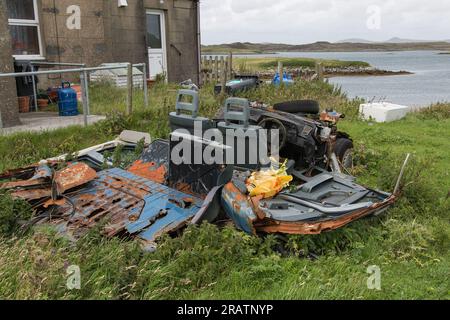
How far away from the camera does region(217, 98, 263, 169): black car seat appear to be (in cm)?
496

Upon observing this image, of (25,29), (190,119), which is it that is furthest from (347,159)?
(25,29)

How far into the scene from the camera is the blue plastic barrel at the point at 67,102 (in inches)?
386

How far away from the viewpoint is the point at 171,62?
16719 mm

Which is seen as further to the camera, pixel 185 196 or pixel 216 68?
pixel 216 68

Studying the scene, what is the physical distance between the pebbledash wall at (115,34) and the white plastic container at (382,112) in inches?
292

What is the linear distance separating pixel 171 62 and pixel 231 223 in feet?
42.0

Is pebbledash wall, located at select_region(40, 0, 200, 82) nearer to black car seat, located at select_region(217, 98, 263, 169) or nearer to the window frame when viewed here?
the window frame

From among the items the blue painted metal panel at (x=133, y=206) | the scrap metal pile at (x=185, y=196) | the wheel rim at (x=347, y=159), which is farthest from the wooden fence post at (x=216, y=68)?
the blue painted metal panel at (x=133, y=206)

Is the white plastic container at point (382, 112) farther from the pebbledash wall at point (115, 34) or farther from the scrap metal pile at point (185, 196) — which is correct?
the pebbledash wall at point (115, 34)

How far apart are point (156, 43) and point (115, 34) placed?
216 cm

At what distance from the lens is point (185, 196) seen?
211 inches

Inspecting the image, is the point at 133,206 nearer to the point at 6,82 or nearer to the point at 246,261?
the point at 246,261

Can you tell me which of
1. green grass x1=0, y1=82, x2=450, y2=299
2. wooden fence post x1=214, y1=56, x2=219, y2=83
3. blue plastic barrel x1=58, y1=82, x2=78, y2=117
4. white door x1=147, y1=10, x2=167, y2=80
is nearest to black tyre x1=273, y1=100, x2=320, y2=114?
green grass x1=0, y1=82, x2=450, y2=299

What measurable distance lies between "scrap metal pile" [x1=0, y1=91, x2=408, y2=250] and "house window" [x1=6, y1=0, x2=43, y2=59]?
7289 mm
